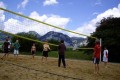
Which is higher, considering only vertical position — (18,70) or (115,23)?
(115,23)

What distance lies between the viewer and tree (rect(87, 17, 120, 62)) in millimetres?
31203

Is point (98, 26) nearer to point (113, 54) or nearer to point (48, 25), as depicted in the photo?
point (113, 54)

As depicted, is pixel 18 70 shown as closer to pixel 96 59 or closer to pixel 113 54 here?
pixel 96 59

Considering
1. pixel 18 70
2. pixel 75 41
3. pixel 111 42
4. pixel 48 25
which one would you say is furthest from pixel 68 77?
pixel 111 42

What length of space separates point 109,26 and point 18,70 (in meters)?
24.8

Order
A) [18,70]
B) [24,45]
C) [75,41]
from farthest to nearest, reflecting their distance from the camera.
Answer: [24,45], [75,41], [18,70]

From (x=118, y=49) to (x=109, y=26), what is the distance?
507cm

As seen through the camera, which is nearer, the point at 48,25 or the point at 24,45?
the point at 48,25

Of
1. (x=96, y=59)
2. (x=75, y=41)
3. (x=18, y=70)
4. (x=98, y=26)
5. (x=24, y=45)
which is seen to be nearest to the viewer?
(x=18, y=70)

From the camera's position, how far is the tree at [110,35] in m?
31.2

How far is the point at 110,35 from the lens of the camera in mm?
32562

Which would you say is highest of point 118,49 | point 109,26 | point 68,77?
point 109,26

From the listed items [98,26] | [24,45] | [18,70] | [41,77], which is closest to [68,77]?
[41,77]

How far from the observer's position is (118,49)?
31.1 m
